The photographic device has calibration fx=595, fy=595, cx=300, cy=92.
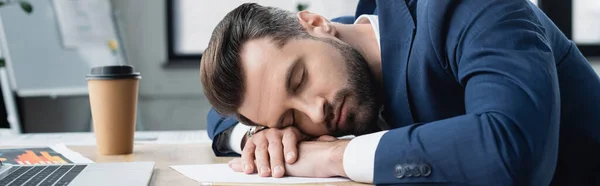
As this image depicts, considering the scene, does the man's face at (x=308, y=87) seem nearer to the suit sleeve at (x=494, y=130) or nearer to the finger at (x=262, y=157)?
the finger at (x=262, y=157)

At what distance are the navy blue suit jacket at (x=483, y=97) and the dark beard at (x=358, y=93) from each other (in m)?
0.04

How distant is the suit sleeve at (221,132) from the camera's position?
1186mm

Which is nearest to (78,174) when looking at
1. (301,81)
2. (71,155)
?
(71,155)

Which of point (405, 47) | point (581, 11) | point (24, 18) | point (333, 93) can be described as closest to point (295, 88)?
point (333, 93)

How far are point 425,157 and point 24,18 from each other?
2.38 m

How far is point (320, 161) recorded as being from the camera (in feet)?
2.78

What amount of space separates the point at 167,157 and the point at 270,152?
0.25m

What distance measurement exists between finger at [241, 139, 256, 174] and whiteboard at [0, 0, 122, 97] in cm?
178

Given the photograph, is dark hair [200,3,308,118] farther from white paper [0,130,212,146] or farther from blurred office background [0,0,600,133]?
blurred office background [0,0,600,133]

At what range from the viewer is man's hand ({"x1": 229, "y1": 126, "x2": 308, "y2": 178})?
89 centimetres

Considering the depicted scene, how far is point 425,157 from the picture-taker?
0.77 meters

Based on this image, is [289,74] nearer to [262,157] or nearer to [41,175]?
[262,157]

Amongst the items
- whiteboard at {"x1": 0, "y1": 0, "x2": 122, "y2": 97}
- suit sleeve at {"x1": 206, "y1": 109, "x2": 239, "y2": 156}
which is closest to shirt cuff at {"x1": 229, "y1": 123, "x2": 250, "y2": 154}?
suit sleeve at {"x1": 206, "y1": 109, "x2": 239, "y2": 156}

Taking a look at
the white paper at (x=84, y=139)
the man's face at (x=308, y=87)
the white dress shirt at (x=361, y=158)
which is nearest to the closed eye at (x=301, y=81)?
the man's face at (x=308, y=87)
